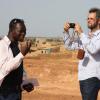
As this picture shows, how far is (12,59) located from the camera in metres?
4.71

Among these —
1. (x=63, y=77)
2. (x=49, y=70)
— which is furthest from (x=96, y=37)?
(x=49, y=70)

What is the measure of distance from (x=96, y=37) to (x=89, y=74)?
0.46 meters

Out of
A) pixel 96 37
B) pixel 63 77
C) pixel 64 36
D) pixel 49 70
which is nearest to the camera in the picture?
pixel 96 37

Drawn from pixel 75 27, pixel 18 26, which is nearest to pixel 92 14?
pixel 75 27

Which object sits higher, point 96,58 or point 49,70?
point 96,58

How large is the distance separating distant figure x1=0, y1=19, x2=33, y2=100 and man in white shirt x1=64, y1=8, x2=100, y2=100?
38.0 inches

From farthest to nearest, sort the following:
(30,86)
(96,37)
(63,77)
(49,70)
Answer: (49,70)
(63,77)
(96,37)
(30,86)

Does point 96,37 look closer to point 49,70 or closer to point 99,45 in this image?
point 99,45

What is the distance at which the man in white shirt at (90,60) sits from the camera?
555 cm

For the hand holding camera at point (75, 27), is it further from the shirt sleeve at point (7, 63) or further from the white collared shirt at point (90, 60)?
the shirt sleeve at point (7, 63)

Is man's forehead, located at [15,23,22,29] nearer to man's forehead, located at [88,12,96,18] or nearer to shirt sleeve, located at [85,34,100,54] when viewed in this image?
shirt sleeve, located at [85,34,100,54]

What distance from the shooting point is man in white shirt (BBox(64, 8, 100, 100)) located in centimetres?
555

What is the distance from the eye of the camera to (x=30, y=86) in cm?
524

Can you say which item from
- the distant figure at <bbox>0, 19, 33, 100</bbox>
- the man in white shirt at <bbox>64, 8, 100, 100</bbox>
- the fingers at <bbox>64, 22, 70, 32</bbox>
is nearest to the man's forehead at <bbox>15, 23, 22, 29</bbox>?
the distant figure at <bbox>0, 19, 33, 100</bbox>
